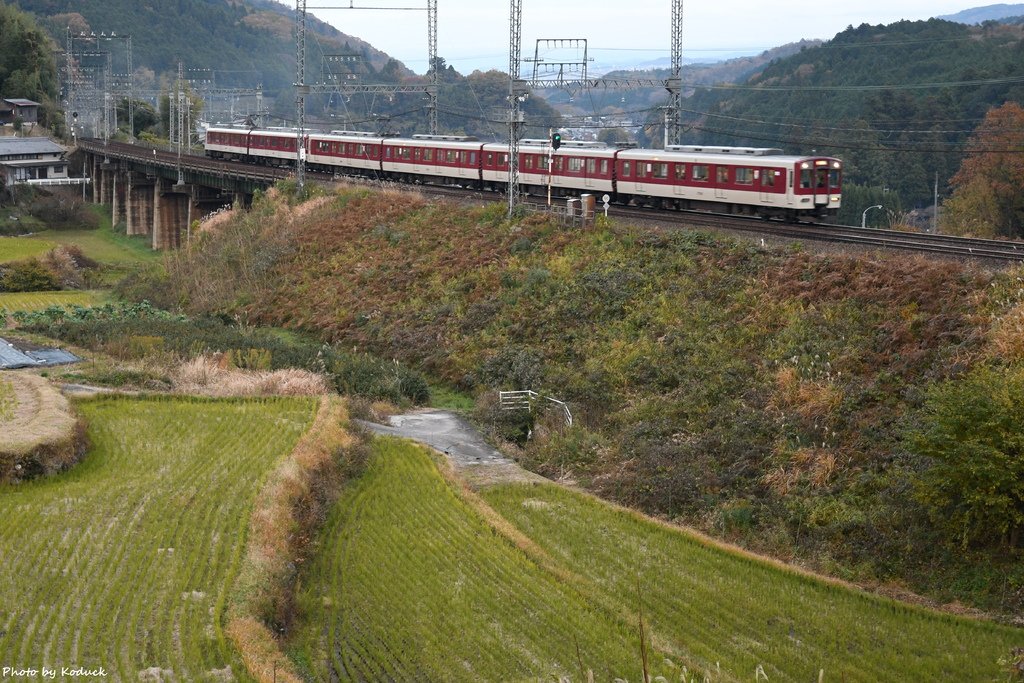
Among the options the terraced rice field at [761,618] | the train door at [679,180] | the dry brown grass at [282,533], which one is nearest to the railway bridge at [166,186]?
the train door at [679,180]

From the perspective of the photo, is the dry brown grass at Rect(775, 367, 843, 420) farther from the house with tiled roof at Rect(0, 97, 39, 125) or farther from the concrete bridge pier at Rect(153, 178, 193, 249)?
the house with tiled roof at Rect(0, 97, 39, 125)

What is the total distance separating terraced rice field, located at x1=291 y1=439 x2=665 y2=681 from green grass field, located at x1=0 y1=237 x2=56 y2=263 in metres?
41.0

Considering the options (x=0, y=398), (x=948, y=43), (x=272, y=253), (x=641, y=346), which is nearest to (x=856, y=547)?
(x=641, y=346)

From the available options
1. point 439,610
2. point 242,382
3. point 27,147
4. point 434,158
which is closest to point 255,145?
point 434,158

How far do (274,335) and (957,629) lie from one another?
1037 inches

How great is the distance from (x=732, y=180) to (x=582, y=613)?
20435mm

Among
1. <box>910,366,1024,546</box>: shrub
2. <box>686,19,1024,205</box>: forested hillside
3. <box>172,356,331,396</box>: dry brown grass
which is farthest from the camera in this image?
<box>686,19,1024,205</box>: forested hillside

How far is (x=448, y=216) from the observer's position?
40.3 metres

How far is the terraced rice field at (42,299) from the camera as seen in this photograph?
143 ft

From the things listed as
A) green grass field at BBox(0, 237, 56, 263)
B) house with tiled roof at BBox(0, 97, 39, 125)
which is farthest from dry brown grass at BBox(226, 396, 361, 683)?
house with tiled roof at BBox(0, 97, 39, 125)

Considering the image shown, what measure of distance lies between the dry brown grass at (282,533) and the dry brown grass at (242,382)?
287 cm

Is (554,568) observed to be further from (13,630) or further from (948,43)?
(948,43)

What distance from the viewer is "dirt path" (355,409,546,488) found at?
2125cm

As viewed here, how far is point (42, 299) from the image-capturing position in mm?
45625
